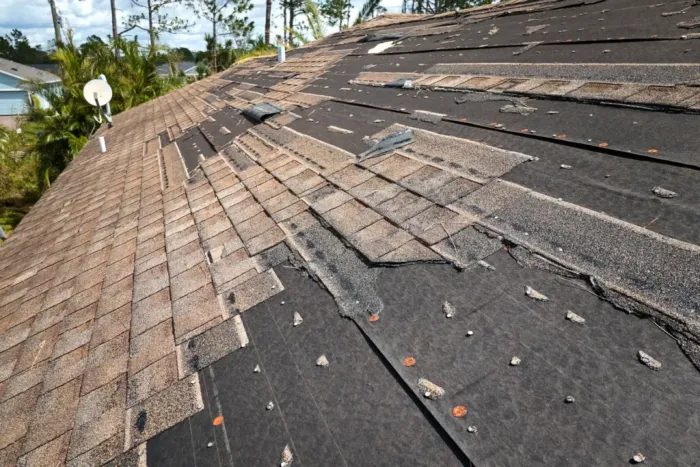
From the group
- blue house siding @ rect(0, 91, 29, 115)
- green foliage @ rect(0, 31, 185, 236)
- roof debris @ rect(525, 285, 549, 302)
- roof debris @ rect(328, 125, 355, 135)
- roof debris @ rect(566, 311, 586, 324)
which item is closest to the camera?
roof debris @ rect(566, 311, 586, 324)

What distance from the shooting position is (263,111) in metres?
5.97

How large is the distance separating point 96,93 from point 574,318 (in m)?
13.7

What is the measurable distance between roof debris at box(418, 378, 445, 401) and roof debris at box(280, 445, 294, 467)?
51 centimetres

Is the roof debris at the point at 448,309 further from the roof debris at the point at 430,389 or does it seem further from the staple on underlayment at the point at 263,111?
the staple on underlayment at the point at 263,111

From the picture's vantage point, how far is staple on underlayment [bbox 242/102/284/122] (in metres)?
5.84

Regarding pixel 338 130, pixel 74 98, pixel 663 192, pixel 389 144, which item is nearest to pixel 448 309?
pixel 663 192

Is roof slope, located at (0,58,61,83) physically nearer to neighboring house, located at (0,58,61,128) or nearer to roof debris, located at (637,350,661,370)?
neighboring house, located at (0,58,61,128)

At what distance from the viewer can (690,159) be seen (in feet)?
6.96

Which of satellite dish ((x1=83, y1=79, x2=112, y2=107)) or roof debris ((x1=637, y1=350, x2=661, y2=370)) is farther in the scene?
satellite dish ((x1=83, y1=79, x2=112, y2=107))

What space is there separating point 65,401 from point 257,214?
65.8 inches

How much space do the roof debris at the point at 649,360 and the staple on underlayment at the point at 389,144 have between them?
7.80ft

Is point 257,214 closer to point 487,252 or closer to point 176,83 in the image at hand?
point 487,252

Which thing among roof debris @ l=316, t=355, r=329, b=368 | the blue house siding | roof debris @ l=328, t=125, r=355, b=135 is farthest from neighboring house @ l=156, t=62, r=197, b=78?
roof debris @ l=316, t=355, r=329, b=368

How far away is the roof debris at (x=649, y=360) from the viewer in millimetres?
1247
